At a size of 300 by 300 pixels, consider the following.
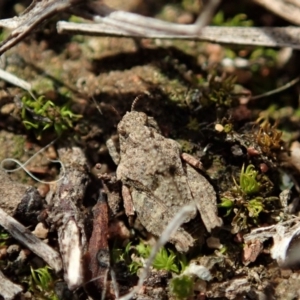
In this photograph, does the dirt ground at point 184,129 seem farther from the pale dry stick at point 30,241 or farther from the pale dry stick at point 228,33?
the pale dry stick at point 228,33

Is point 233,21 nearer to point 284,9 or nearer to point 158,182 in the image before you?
point 284,9

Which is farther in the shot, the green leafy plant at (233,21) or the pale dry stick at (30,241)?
the green leafy plant at (233,21)

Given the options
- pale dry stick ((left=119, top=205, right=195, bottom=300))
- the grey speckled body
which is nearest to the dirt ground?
the grey speckled body

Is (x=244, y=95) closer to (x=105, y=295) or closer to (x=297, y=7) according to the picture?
(x=297, y=7)

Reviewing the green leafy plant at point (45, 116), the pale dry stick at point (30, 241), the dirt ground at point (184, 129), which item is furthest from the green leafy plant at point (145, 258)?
the green leafy plant at point (45, 116)

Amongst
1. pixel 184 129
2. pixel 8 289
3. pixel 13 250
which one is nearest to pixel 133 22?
pixel 184 129
